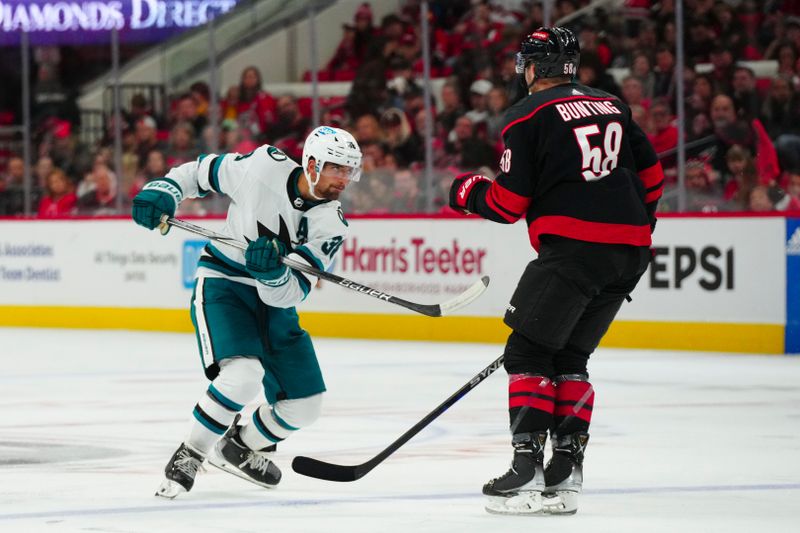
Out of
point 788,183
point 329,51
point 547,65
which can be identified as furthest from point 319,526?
point 329,51

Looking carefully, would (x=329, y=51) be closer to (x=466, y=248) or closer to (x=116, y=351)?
(x=466, y=248)

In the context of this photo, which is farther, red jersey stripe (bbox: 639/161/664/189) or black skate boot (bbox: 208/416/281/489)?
black skate boot (bbox: 208/416/281/489)

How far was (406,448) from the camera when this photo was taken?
221 inches

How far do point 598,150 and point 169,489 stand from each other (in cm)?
157

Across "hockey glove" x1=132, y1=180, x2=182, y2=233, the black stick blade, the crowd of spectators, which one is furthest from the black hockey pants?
the crowd of spectators

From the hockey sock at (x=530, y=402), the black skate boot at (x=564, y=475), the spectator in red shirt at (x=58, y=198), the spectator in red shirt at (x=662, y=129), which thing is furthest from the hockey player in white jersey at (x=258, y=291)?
the spectator in red shirt at (x=58, y=198)

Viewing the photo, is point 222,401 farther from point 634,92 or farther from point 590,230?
point 634,92

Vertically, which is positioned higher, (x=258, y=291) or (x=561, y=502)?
(x=258, y=291)

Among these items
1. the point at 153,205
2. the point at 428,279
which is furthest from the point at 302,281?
the point at 428,279

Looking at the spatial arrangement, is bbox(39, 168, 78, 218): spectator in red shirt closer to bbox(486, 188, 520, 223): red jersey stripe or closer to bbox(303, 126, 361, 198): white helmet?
bbox(303, 126, 361, 198): white helmet

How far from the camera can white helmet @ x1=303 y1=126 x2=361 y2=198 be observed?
455 centimetres

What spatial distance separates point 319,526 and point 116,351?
6275 mm

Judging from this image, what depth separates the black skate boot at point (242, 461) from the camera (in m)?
4.71

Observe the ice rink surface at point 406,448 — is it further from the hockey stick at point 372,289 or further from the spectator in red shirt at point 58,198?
the spectator in red shirt at point 58,198
